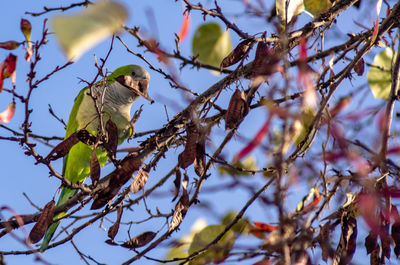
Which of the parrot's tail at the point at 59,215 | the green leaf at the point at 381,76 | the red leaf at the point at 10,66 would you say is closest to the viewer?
the red leaf at the point at 10,66

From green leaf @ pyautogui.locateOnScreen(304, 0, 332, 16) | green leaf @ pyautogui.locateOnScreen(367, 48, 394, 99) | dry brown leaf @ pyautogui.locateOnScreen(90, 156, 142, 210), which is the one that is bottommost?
dry brown leaf @ pyautogui.locateOnScreen(90, 156, 142, 210)

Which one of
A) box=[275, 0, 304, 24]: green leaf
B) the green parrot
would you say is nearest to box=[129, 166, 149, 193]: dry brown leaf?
box=[275, 0, 304, 24]: green leaf

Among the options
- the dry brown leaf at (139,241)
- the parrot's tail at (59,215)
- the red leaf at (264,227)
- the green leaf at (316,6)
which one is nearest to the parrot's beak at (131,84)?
the dry brown leaf at (139,241)

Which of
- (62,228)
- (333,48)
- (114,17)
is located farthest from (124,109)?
(114,17)

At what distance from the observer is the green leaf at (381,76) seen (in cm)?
253

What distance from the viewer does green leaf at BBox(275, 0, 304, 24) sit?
2.08m

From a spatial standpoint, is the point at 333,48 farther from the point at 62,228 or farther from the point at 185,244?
the point at 62,228

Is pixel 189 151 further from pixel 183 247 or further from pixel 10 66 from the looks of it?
pixel 10 66

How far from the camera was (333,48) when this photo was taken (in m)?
2.57

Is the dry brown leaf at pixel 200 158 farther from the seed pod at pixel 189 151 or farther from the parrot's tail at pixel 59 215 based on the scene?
the parrot's tail at pixel 59 215

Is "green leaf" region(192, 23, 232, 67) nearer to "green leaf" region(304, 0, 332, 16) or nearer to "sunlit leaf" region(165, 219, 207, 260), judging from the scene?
"green leaf" region(304, 0, 332, 16)

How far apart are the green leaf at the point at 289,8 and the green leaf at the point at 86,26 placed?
1100 millimetres

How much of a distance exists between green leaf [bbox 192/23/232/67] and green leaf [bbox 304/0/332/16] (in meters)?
0.48

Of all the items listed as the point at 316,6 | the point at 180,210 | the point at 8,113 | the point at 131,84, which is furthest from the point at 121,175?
the point at 316,6
